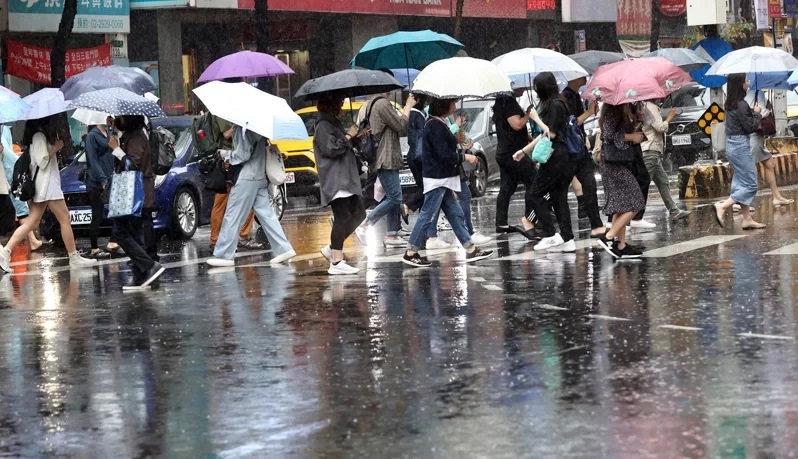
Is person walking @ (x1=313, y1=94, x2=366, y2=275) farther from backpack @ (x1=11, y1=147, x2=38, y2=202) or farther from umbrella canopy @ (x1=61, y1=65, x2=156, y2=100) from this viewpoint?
umbrella canopy @ (x1=61, y1=65, x2=156, y2=100)

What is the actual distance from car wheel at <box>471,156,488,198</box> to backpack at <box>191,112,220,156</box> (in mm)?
7272

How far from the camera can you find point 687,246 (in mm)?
14445

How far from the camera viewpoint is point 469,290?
1174cm

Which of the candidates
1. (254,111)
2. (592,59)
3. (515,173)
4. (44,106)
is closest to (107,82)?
(44,106)

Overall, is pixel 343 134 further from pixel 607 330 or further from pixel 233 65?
pixel 233 65

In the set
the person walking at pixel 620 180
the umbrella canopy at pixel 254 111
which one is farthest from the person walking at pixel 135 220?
the person walking at pixel 620 180

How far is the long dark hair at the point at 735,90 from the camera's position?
52.7 ft

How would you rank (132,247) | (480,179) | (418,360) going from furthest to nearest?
(480,179), (132,247), (418,360)

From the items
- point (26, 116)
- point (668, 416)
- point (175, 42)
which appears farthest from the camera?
point (175, 42)

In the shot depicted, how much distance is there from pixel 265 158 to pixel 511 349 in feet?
19.1

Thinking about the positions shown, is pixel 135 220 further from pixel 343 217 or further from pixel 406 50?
pixel 406 50

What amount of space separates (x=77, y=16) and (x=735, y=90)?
1621 centimetres

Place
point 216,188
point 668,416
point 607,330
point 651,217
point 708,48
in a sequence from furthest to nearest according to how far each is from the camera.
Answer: point 708,48, point 651,217, point 216,188, point 607,330, point 668,416

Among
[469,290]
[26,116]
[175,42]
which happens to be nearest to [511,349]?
[469,290]
